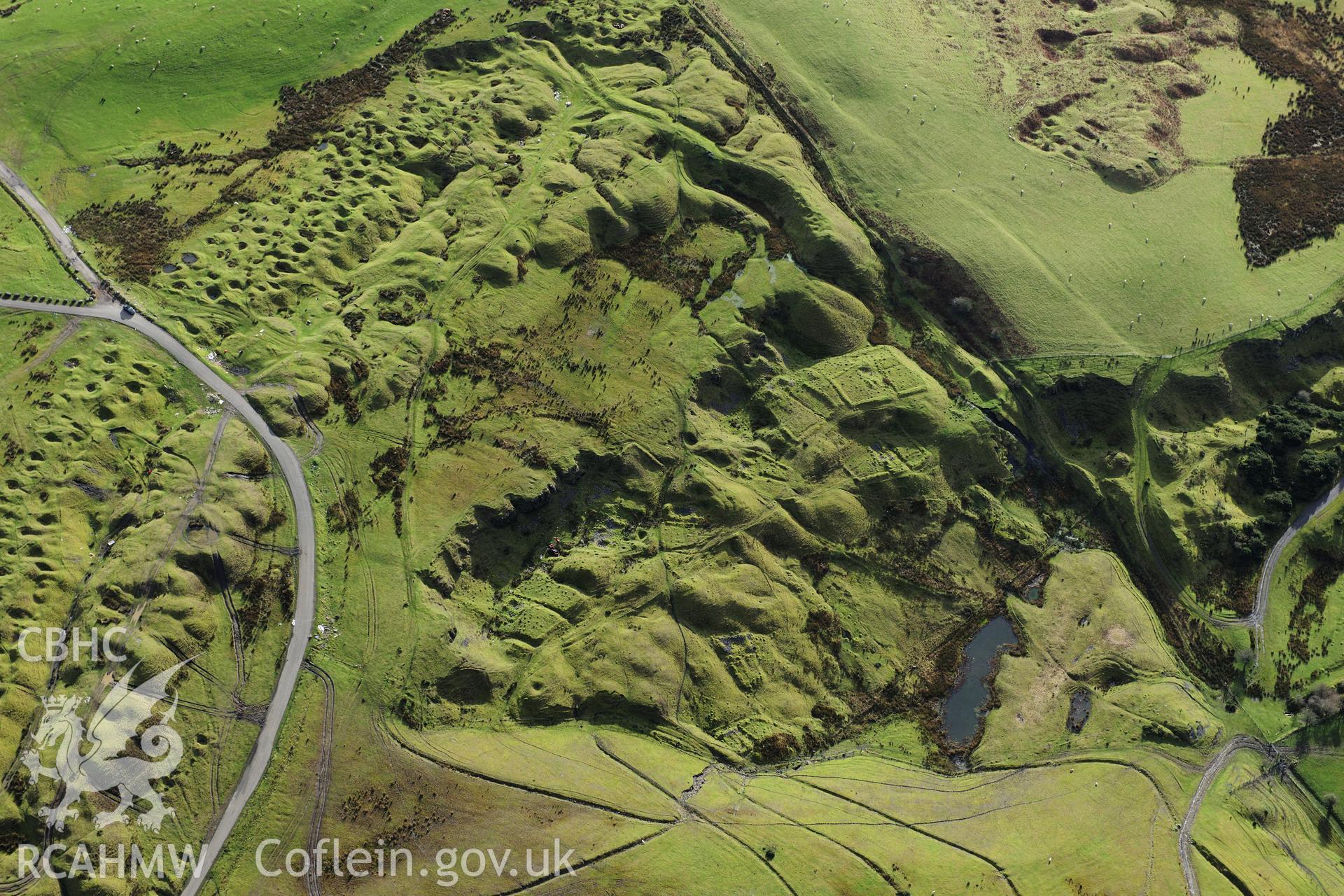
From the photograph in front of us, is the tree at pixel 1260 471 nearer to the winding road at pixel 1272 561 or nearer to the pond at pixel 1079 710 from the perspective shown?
the winding road at pixel 1272 561

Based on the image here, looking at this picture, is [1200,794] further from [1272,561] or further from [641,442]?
[641,442]

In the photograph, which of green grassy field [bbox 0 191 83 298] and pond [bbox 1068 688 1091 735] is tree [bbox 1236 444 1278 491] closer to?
pond [bbox 1068 688 1091 735]

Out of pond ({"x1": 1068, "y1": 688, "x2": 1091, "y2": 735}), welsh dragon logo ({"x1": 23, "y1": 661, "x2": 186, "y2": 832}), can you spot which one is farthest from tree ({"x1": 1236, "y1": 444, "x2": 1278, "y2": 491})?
welsh dragon logo ({"x1": 23, "y1": 661, "x2": 186, "y2": 832})

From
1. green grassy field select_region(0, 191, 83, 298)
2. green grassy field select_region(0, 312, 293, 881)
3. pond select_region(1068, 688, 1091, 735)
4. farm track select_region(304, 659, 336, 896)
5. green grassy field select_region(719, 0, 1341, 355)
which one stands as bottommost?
farm track select_region(304, 659, 336, 896)

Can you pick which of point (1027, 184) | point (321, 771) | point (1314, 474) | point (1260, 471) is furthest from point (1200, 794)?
point (321, 771)

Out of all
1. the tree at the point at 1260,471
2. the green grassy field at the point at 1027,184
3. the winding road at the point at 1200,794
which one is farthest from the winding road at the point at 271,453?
the tree at the point at 1260,471

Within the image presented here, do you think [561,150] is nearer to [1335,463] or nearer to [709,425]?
[709,425]

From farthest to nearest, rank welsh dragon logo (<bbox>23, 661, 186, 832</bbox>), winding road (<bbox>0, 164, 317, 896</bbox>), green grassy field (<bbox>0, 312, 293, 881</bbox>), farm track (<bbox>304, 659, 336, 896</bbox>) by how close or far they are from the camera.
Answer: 1. winding road (<bbox>0, 164, 317, 896</bbox>)
2. green grassy field (<bbox>0, 312, 293, 881</bbox>)
3. farm track (<bbox>304, 659, 336, 896</bbox>)
4. welsh dragon logo (<bbox>23, 661, 186, 832</bbox>)
